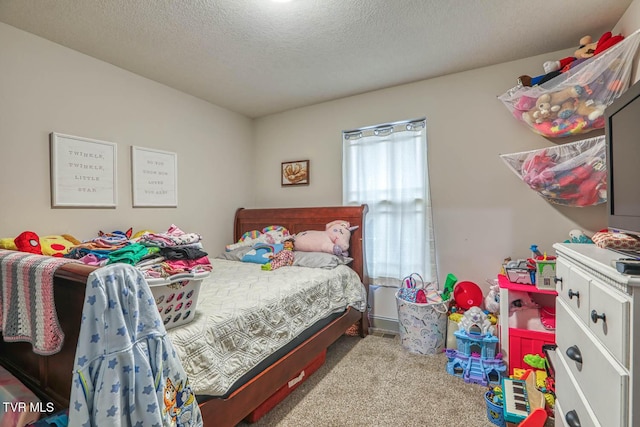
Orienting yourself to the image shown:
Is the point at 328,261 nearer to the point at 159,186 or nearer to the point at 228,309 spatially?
the point at 228,309

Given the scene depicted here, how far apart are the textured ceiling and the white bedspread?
1.72 m

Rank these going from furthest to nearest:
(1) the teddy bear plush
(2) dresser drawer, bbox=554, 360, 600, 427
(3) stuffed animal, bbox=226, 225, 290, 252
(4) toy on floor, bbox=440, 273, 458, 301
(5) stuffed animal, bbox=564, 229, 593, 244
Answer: (3) stuffed animal, bbox=226, 225, 290, 252 → (4) toy on floor, bbox=440, 273, 458, 301 → (5) stuffed animal, bbox=564, 229, 593, 244 → (1) the teddy bear plush → (2) dresser drawer, bbox=554, 360, 600, 427

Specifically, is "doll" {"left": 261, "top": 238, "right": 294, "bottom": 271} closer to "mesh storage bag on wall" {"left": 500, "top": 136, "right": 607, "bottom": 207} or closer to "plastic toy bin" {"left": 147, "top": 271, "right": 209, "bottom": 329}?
"plastic toy bin" {"left": 147, "top": 271, "right": 209, "bottom": 329}

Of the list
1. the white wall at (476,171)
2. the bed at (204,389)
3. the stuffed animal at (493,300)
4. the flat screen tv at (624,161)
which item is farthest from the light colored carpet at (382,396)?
the flat screen tv at (624,161)

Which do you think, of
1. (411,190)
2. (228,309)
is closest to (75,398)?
(228,309)

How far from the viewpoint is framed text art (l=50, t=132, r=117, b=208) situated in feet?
6.75

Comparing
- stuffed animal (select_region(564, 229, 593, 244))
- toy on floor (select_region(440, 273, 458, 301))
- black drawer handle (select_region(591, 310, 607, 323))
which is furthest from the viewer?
toy on floor (select_region(440, 273, 458, 301))

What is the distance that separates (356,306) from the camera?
2656 millimetres

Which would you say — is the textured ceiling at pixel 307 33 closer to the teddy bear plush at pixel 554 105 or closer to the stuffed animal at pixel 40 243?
the teddy bear plush at pixel 554 105

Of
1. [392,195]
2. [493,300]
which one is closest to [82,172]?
[392,195]

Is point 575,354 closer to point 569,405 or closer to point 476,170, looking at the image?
point 569,405

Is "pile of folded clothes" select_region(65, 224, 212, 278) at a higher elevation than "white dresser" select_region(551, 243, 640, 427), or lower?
higher

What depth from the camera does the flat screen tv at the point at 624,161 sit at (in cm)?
96

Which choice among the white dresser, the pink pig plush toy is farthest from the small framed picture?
the white dresser
